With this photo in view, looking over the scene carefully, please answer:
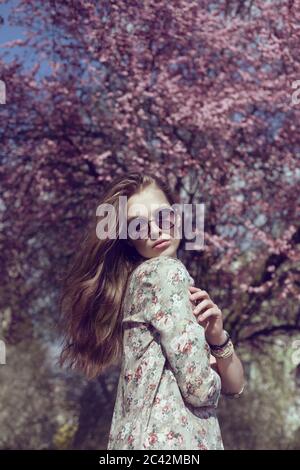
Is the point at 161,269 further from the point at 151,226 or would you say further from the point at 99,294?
the point at 99,294

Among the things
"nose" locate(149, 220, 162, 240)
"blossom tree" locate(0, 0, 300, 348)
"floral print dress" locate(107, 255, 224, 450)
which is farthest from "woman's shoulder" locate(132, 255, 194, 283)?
"blossom tree" locate(0, 0, 300, 348)

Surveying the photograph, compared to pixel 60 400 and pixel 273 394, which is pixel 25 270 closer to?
pixel 60 400

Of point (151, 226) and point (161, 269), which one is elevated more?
point (151, 226)

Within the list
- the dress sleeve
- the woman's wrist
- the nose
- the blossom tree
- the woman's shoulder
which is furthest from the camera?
the blossom tree

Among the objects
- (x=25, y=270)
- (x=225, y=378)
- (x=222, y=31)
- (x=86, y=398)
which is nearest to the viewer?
(x=225, y=378)

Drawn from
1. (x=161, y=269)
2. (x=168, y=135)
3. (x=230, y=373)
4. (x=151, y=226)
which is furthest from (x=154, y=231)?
(x=168, y=135)

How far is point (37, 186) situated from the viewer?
8383 mm

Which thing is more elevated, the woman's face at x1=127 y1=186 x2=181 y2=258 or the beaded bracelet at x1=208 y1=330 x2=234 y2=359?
the woman's face at x1=127 y1=186 x2=181 y2=258

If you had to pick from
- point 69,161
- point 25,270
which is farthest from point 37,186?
point 25,270

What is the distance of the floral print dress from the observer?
8.84ft

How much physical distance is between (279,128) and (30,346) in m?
4.93

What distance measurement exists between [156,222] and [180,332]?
626 mm

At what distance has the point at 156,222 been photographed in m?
3.17

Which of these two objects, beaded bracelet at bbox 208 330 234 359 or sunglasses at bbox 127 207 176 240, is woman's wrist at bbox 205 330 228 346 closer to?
beaded bracelet at bbox 208 330 234 359
